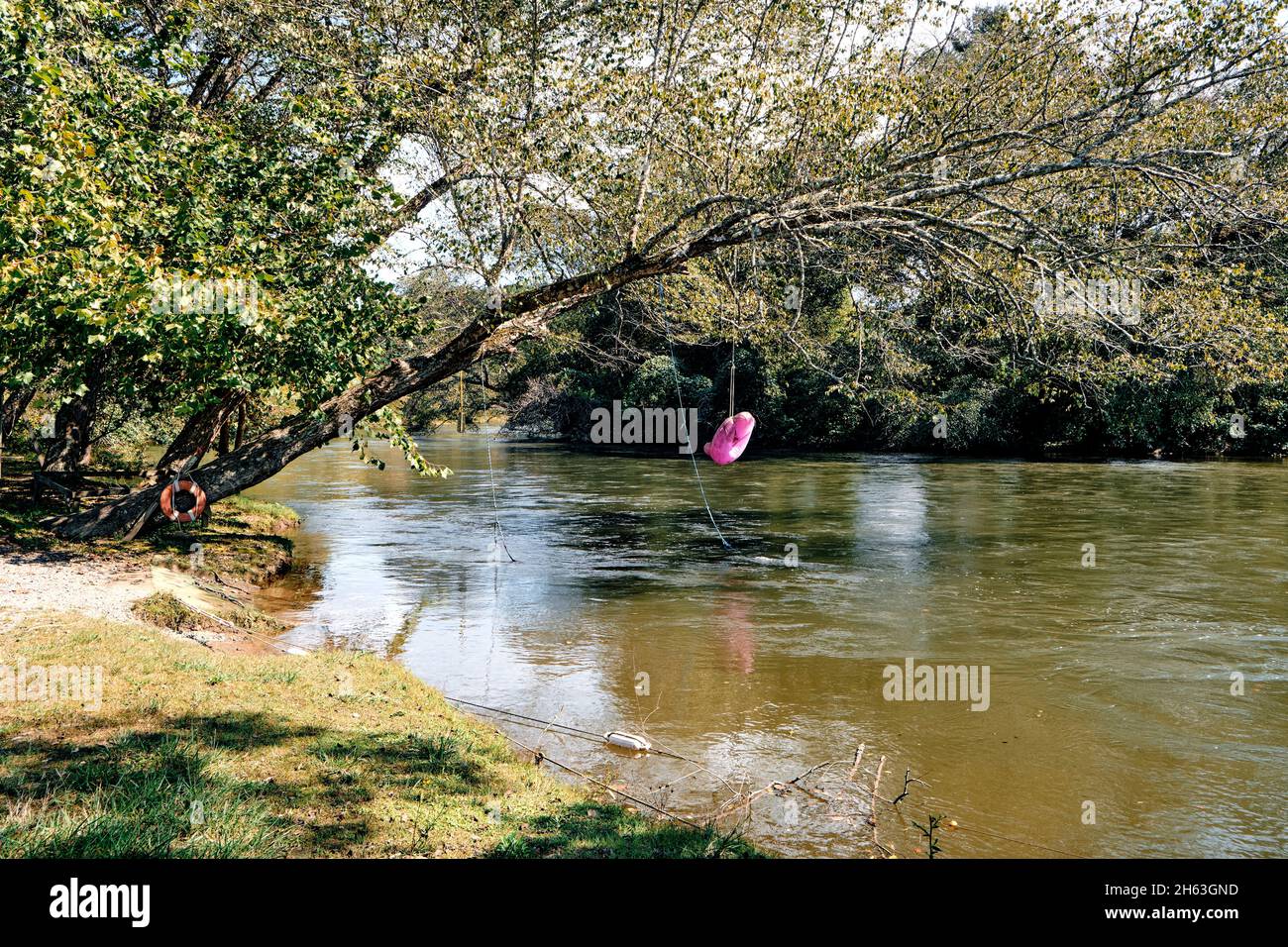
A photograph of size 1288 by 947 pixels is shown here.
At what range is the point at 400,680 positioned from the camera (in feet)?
31.1

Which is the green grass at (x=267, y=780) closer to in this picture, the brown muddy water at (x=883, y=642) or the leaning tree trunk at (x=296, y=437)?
the brown muddy water at (x=883, y=642)

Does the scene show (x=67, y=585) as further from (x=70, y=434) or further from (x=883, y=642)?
(x=70, y=434)

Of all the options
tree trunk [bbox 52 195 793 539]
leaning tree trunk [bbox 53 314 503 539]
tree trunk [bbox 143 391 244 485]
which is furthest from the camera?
tree trunk [bbox 143 391 244 485]

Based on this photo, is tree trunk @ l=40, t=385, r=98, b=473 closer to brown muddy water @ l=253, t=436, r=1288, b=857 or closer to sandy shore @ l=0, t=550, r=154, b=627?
brown muddy water @ l=253, t=436, r=1288, b=857

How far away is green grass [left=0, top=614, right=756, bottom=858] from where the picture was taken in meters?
4.80

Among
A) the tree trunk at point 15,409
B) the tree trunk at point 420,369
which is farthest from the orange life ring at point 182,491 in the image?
the tree trunk at point 15,409

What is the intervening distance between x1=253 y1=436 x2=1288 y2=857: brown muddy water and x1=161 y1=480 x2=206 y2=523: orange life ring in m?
2.10

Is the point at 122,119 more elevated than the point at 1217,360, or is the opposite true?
the point at 122,119

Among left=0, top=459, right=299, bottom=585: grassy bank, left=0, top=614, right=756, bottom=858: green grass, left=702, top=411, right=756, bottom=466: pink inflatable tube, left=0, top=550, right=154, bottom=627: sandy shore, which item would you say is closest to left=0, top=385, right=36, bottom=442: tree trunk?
left=0, top=459, right=299, bottom=585: grassy bank

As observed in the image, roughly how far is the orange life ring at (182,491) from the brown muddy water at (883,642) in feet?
6.90

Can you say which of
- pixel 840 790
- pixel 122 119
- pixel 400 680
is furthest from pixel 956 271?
pixel 122 119
